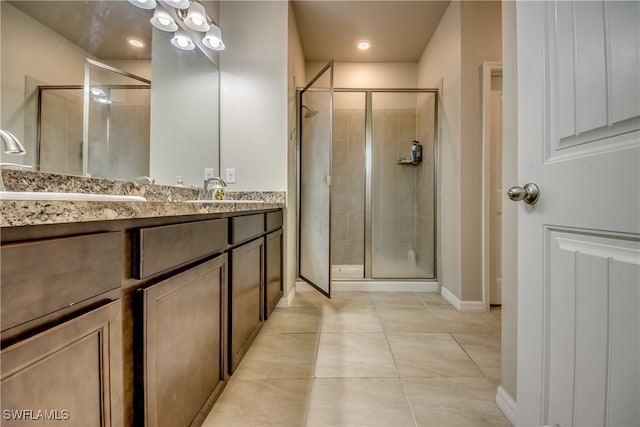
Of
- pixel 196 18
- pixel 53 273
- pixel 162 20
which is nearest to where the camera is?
pixel 53 273

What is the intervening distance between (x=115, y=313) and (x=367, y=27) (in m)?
3.22

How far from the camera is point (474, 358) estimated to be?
154cm

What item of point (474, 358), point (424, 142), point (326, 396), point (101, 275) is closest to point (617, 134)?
point (101, 275)

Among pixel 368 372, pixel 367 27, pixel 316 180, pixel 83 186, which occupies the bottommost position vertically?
pixel 368 372

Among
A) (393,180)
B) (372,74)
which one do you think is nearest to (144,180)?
(393,180)

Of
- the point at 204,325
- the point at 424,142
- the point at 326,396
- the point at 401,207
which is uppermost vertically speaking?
the point at 424,142

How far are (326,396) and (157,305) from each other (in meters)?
0.89

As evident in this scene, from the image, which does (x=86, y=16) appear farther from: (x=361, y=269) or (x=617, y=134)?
(x=361, y=269)

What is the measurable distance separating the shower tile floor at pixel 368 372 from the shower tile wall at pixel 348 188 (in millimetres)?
1245

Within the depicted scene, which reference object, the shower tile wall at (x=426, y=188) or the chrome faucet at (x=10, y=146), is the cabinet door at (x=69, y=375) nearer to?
the chrome faucet at (x=10, y=146)

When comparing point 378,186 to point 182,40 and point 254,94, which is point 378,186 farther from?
point 182,40

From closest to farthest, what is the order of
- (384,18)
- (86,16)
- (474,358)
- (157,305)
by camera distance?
(157,305) < (86,16) < (474,358) < (384,18)

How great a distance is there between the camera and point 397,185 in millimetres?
3262

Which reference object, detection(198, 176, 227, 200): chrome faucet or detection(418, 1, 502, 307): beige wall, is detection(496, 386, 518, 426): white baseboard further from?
detection(198, 176, 227, 200): chrome faucet
